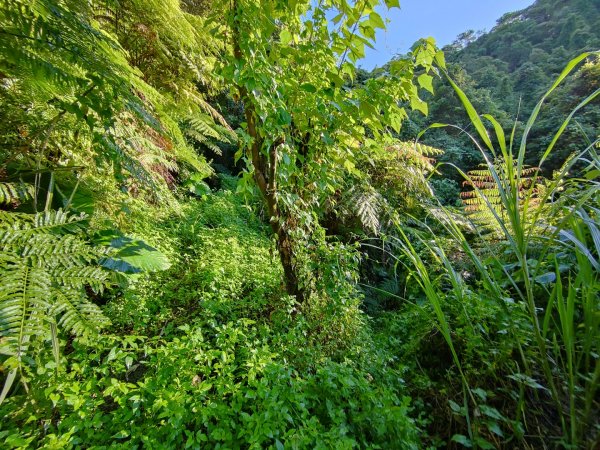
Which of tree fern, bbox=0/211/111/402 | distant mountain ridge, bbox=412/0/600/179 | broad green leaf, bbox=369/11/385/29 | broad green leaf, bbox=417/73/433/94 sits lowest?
tree fern, bbox=0/211/111/402

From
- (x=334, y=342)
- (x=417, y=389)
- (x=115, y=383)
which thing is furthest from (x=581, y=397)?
(x=115, y=383)

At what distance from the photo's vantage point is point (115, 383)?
2.83 ft

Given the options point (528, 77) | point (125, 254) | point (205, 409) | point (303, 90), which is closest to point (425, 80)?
point (303, 90)

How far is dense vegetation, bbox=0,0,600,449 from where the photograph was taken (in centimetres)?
72

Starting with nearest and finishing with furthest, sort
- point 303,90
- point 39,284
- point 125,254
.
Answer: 1. point 39,284
2. point 303,90
3. point 125,254

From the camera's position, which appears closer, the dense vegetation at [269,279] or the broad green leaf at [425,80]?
the dense vegetation at [269,279]

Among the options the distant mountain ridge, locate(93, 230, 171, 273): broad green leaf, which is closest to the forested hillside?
the distant mountain ridge

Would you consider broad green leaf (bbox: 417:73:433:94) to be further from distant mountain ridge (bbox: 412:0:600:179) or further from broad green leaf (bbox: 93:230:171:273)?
distant mountain ridge (bbox: 412:0:600:179)

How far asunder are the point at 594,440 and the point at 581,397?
0.08 metres

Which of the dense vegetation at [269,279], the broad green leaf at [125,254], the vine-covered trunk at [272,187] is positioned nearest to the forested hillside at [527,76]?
the dense vegetation at [269,279]

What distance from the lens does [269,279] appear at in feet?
5.88

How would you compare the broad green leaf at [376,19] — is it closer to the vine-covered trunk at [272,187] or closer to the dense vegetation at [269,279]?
the dense vegetation at [269,279]

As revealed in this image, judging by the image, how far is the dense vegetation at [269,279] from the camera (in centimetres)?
72

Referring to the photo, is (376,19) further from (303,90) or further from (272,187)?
(272,187)
